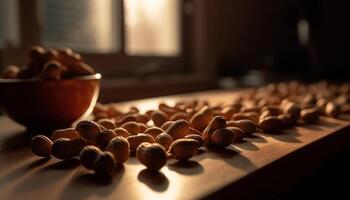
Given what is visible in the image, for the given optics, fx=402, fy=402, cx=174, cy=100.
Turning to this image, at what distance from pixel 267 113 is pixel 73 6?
46.7 inches

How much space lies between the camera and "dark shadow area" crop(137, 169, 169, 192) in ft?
1.09

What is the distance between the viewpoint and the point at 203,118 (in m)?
0.54

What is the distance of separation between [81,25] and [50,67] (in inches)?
44.3

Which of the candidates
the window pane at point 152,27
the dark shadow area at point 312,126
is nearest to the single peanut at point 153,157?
the dark shadow area at point 312,126

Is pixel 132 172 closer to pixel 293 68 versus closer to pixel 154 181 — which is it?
pixel 154 181

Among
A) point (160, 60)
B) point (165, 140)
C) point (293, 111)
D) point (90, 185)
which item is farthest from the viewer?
point (160, 60)

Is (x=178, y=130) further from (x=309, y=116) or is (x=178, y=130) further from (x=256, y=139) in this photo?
(x=309, y=116)

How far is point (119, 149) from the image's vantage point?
0.40 m

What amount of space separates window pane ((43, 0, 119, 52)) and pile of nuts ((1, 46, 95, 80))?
878 millimetres

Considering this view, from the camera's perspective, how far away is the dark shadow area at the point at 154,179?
1.09 feet

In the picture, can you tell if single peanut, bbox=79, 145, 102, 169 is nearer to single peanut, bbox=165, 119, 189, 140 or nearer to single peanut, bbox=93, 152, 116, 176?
single peanut, bbox=93, 152, 116, 176

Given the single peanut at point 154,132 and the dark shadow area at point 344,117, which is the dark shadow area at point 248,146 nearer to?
the single peanut at point 154,132

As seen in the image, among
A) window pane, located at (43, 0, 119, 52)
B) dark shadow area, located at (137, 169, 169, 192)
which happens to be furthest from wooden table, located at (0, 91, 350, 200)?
window pane, located at (43, 0, 119, 52)

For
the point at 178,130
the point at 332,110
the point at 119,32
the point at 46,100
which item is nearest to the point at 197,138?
the point at 178,130
